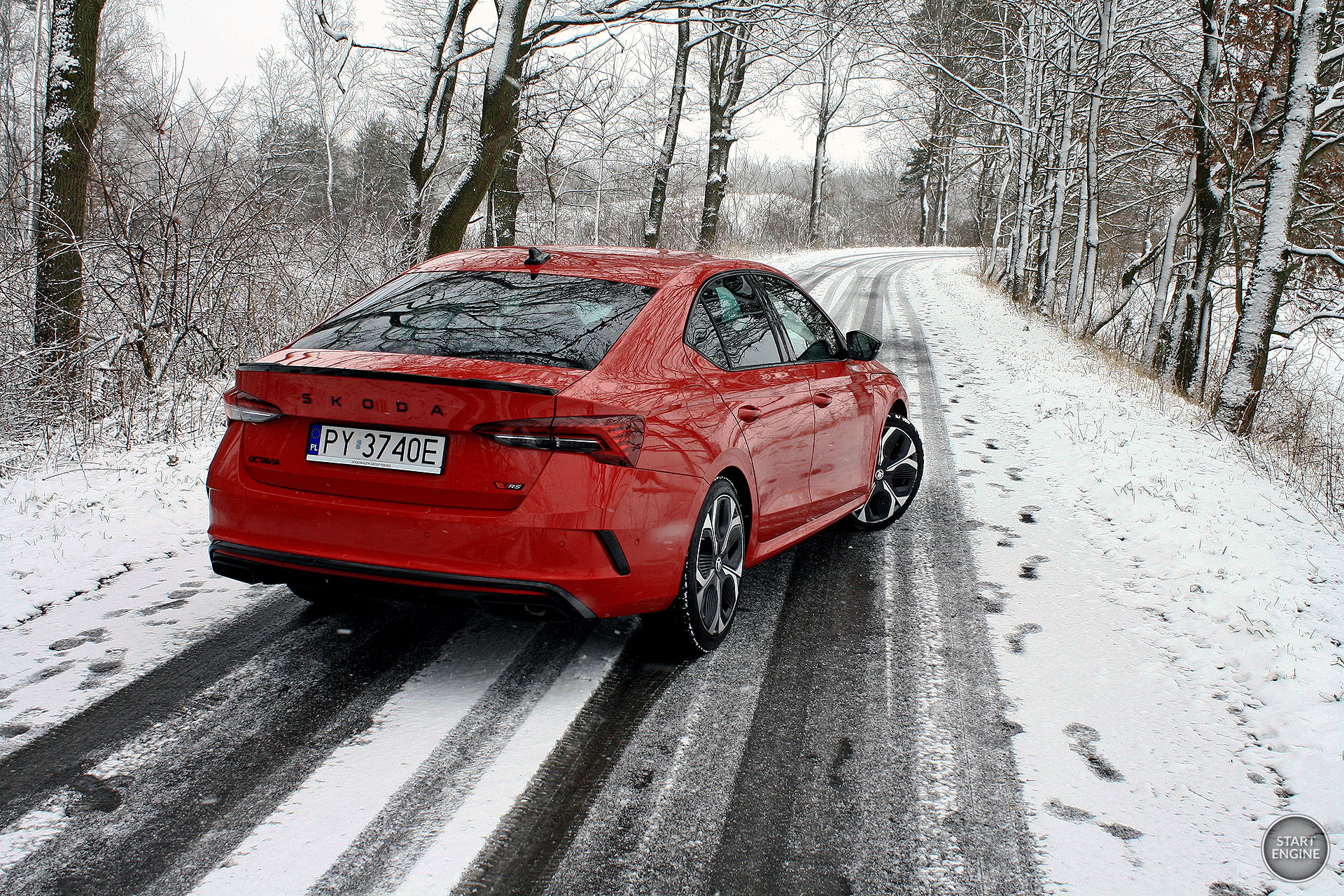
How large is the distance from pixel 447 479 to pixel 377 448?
276mm

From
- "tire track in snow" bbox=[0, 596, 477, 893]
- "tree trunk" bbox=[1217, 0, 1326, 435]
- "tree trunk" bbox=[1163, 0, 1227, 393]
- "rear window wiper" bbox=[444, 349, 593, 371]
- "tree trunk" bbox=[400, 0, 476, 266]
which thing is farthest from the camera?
"tree trunk" bbox=[1163, 0, 1227, 393]

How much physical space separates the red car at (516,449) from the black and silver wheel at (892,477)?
1.67 m

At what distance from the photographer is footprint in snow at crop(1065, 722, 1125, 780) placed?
2.85 metres

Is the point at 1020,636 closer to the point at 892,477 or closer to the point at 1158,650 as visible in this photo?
the point at 1158,650

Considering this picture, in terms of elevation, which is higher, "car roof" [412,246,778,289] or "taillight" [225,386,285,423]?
"car roof" [412,246,778,289]

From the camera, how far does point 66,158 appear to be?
7.72m

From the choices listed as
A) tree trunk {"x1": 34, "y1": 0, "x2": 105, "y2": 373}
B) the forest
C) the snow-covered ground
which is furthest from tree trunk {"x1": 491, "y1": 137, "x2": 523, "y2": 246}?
the snow-covered ground

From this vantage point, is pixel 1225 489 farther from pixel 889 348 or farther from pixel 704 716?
pixel 889 348

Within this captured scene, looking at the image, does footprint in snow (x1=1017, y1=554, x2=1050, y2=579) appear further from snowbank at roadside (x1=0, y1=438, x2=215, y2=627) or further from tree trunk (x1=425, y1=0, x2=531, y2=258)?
tree trunk (x1=425, y1=0, x2=531, y2=258)

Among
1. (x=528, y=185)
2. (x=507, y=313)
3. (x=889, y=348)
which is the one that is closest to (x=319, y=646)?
(x=507, y=313)

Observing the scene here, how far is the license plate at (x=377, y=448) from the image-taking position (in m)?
2.92

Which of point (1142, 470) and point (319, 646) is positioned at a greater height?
point (1142, 470)

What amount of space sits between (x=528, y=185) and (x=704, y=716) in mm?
28065

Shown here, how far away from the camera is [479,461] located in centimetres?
288
